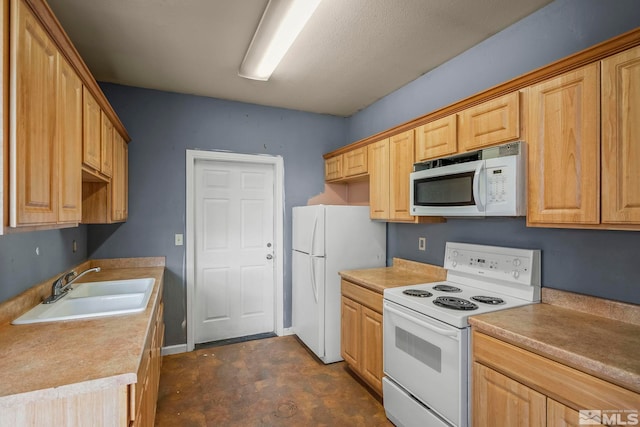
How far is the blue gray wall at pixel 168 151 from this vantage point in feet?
10.1

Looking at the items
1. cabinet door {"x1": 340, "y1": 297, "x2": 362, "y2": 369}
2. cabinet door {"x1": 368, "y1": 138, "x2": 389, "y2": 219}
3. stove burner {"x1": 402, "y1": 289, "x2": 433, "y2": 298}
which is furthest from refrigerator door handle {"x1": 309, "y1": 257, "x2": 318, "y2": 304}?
stove burner {"x1": 402, "y1": 289, "x2": 433, "y2": 298}

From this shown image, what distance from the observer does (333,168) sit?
3762 mm

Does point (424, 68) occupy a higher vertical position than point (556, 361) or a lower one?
higher

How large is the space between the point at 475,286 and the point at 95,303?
2544 millimetres

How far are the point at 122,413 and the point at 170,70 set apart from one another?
258cm

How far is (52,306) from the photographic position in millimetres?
1805

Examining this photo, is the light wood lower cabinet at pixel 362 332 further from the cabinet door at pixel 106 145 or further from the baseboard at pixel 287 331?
the cabinet door at pixel 106 145

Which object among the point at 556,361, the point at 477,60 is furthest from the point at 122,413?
the point at 477,60

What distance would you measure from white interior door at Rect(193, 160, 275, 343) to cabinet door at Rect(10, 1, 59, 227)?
7.08 ft

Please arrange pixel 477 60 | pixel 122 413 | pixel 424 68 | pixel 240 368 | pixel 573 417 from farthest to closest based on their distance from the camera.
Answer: pixel 240 368 → pixel 424 68 → pixel 477 60 → pixel 573 417 → pixel 122 413

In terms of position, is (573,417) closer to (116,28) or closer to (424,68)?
(424,68)

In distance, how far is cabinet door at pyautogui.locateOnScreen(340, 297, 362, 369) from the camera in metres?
2.70

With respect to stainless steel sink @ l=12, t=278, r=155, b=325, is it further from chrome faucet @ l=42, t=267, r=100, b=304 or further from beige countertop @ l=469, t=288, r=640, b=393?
beige countertop @ l=469, t=288, r=640, b=393

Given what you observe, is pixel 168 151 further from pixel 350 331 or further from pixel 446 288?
pixel 446 288
